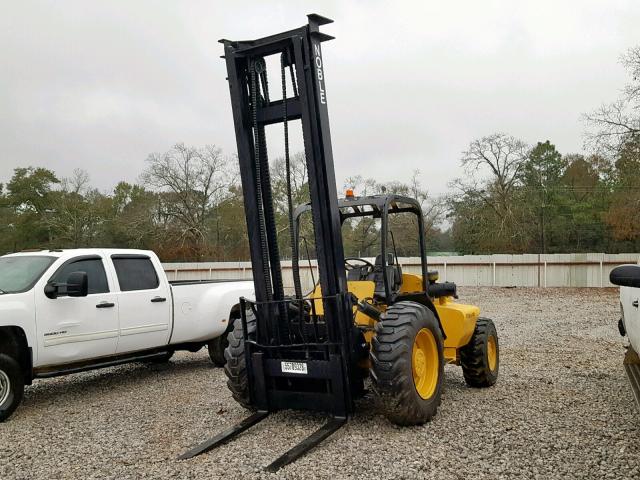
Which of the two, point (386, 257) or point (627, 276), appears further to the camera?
point (386, 257)

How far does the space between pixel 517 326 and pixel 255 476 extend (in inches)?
437

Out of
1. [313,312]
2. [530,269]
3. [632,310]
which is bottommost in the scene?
[530,269]

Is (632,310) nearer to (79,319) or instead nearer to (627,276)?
(627,276)

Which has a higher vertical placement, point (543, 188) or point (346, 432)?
point (543, 188)

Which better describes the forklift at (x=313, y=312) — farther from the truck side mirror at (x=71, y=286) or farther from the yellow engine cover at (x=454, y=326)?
the truck side mirror at (x=71, y=286)

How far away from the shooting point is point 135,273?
876cm

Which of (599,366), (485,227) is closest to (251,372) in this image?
(599,366)

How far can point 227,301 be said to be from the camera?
31.9 ft

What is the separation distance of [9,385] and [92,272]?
6.28 ft

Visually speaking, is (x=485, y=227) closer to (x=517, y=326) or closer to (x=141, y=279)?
(x=517, y=326)

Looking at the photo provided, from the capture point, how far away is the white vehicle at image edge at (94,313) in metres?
7.04

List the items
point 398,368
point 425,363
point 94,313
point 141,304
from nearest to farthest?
point 398,368
point 425,363
point 94,313
point 141,304

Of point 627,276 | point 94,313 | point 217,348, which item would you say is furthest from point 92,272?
point 627,276

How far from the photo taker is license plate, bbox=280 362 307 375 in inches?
233
